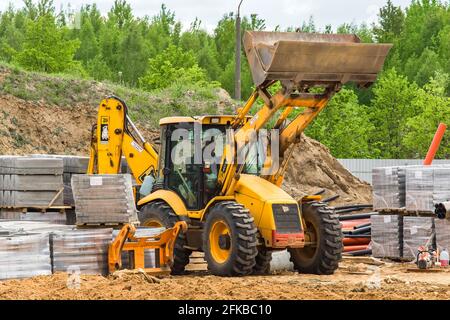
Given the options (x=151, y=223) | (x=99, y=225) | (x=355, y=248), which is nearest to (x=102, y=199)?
(x=99, y=225)

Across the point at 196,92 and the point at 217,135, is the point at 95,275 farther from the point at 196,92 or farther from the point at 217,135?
the point at 196,92

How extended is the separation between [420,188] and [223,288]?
8011mm

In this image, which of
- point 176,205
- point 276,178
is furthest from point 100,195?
point 276,178

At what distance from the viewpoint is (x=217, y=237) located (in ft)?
57.8

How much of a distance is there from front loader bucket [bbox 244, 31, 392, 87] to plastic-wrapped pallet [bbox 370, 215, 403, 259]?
190 inches

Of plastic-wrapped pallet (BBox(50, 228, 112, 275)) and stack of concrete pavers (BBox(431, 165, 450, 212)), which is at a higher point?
stack of concrete pavers (BBox(431, 165, 450, 212))

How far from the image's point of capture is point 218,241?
17.6 meters

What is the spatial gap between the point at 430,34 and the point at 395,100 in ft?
93.6

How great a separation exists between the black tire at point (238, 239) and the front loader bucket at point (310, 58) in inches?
89.7

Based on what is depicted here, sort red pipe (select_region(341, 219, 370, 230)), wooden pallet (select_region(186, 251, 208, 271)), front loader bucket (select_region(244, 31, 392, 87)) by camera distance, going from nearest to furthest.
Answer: front loader bucket (select_region(244, 31, 392, 87)) < wooden pallet (select_region(186, 251, 208, 271)) < red pipe (select_region(341, 219, 370, 230))

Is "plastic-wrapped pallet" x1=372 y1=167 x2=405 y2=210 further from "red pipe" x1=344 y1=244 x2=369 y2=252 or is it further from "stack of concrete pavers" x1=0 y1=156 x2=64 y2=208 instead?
"stack of concrete pavers" x1=0 y1=156 x2=64 y2=208

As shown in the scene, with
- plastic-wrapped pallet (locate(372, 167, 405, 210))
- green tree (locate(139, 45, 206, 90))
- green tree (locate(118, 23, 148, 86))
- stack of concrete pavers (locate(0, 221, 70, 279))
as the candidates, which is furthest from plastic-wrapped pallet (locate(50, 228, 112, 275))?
green tree (locate(118, 23, 148, 86))

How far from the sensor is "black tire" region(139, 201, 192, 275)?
59.1 ft

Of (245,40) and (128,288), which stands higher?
(245,40)
